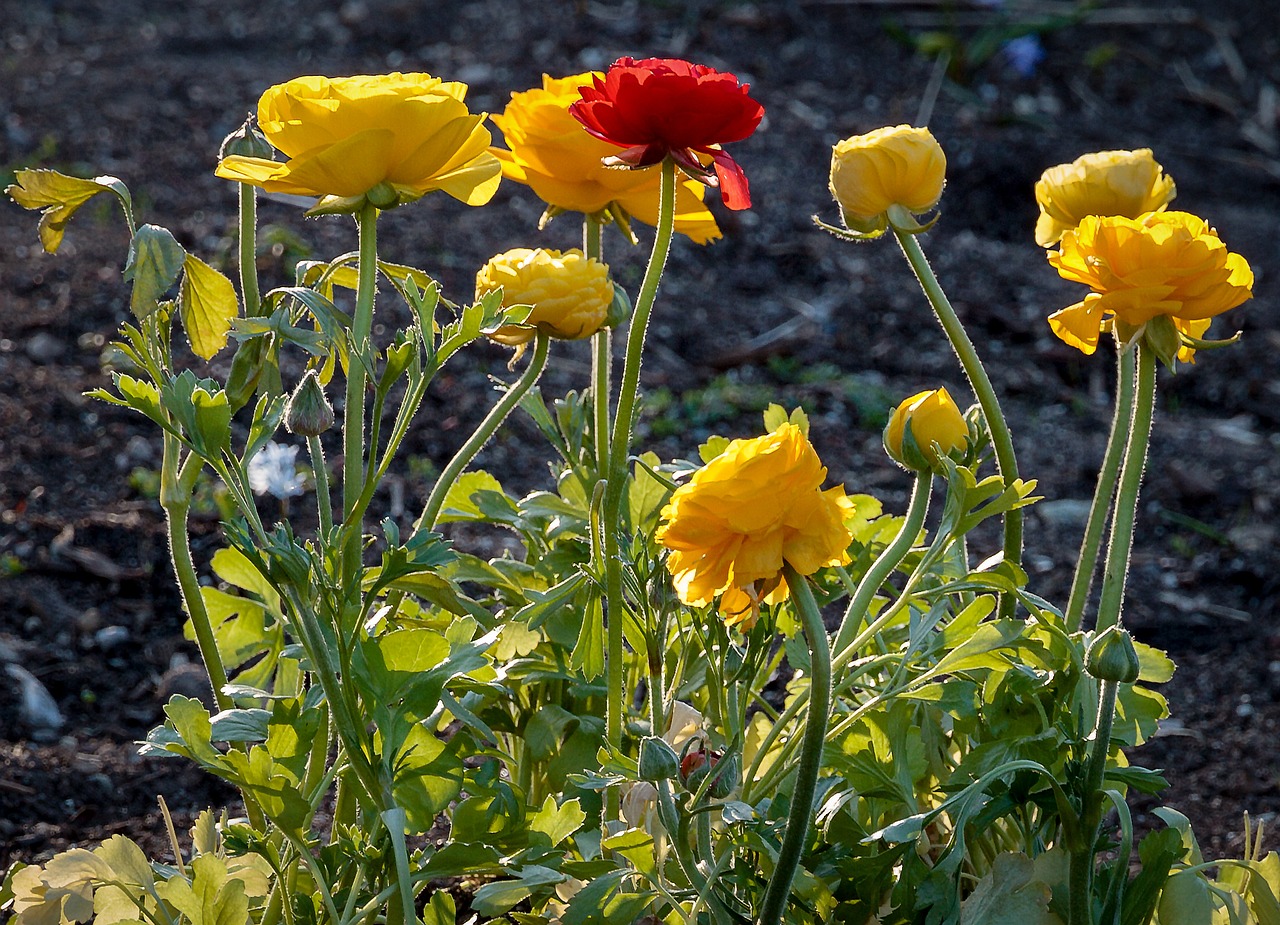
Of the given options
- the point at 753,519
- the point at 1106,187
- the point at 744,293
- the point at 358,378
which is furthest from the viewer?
the point at 744,293

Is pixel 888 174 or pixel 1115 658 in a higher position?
pixel 888 174

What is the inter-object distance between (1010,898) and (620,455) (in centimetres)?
44

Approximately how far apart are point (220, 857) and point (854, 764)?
1.60 ft

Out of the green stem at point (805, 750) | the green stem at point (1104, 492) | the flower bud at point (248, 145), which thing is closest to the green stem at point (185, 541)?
the flower bud at point (248, 145)

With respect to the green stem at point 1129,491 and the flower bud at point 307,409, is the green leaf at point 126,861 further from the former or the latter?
the green stem at point 1129,491

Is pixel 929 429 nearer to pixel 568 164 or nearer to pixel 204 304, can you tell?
pixel 568 164

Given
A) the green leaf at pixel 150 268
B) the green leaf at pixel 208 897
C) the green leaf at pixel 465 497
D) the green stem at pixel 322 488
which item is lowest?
the green leaf at pixel 208 897

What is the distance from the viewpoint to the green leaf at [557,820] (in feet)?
3.34

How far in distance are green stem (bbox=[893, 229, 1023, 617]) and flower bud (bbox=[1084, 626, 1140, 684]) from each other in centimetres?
21

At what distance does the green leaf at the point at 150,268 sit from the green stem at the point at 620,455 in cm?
33

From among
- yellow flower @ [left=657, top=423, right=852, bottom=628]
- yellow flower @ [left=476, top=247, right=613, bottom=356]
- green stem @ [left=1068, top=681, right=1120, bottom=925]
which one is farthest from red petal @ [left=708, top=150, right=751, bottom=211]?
green stem @ [left=1068, top=681, right=1120, bottom=925]

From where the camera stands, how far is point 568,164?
109 cm

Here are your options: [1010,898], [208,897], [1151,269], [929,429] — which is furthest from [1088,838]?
[208,897]

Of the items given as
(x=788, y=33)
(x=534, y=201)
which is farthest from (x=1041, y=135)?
(x=534, y=201)
